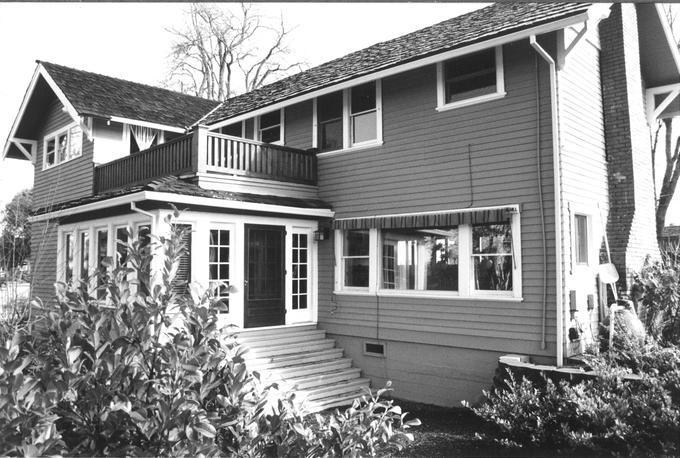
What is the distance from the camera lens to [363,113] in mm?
10797

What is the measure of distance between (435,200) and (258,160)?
3.87m

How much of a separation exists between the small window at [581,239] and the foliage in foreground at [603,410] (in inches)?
78.7

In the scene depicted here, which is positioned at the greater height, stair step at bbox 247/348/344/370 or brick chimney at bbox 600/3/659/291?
brick chimney at bbox 600/3/659/291

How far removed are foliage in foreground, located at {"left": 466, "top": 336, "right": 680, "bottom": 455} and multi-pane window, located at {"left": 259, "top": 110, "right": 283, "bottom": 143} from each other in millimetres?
8230

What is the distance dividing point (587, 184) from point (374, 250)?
4.06 meters

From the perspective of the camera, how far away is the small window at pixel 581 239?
8.77 metres

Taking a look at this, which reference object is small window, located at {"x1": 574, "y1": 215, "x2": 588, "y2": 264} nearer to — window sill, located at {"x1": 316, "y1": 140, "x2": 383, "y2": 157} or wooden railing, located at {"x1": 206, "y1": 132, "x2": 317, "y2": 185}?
window sill, located at {"x1": 316, "y1": 140, "x2": 383, "y2": 157}

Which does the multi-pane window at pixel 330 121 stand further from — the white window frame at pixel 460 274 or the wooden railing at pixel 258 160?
the white window frame at pixel 460 274

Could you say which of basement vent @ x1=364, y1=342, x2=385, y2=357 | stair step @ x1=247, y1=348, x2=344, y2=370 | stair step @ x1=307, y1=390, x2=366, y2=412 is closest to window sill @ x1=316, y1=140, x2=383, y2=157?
basement vent @ x1=364, y1=342, x2=385, y2=357

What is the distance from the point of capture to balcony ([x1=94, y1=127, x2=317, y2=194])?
999cm

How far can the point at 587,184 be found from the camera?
8820 millimetres

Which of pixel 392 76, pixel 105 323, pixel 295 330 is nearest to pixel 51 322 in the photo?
pixel 105 323

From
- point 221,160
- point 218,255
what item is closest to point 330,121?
point 221,160

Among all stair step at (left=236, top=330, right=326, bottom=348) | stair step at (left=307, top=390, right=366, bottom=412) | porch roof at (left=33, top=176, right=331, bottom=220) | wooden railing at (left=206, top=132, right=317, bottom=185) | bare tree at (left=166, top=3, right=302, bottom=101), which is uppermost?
bare tree at (left=166, top=3, right=302, bottom=101)
